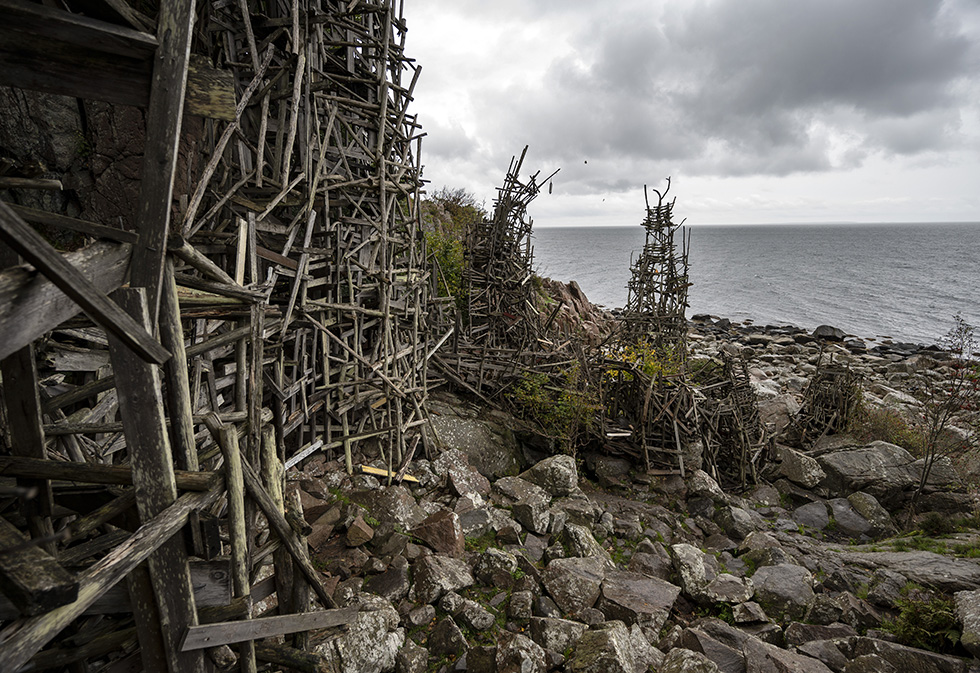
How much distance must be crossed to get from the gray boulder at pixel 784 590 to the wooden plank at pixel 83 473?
29.5 ft

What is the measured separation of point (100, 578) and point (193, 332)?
4.97 metres

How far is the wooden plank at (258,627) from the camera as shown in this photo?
3.28 metres

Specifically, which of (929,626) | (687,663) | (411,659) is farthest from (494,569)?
(929,626)

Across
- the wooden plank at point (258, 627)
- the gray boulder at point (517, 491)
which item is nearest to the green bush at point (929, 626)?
the gray boulder at point (517, 491)

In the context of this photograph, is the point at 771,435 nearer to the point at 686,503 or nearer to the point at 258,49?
the point at 686,503

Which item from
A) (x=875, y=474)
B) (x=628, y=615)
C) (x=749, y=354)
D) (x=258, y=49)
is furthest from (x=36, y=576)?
(x=749, y=354)

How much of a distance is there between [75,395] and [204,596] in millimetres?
2385

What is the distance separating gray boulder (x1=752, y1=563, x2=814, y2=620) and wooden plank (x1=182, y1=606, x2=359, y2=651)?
739 centimetres

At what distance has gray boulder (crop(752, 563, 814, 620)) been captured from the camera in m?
7.73

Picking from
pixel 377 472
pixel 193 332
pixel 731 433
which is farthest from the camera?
pixel 731 433

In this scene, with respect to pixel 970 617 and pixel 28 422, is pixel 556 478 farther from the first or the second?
pixel 28 422

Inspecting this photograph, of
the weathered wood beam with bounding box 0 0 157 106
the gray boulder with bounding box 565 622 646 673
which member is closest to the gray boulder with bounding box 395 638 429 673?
the gray boulder with bounding box 565 622 646 673

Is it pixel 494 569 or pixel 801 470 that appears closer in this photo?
pixel 494 569

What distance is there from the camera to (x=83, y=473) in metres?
3.26
